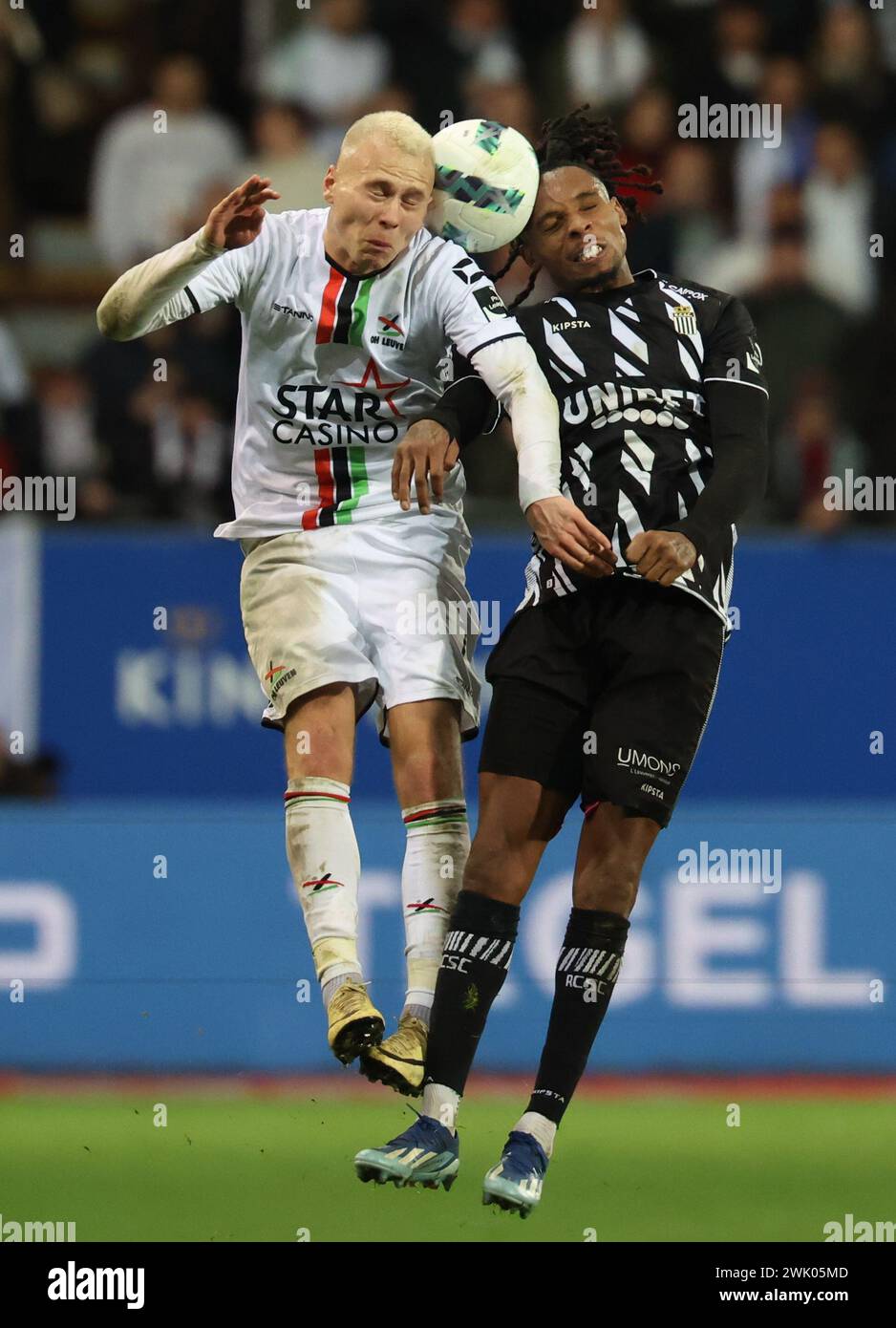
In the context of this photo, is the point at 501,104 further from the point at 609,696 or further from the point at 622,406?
the point at 609,696

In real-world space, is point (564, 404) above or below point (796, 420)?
below

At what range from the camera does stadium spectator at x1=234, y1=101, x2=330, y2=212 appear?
9.73m

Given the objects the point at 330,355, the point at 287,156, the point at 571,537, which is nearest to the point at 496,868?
the point at 571,537

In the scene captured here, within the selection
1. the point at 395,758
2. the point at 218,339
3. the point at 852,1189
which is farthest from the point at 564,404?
the point at 218,339

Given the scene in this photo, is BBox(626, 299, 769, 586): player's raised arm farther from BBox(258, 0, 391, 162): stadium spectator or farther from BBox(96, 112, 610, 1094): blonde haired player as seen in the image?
BBox(258, 0, 391, 162): stadium spectator

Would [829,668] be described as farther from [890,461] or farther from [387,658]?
[387,658]

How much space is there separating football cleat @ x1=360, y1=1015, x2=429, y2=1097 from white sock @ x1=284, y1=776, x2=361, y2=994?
8.5 inches

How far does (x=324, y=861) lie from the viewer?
531 cm

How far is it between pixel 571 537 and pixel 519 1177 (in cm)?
147

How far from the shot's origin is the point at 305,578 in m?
5.49

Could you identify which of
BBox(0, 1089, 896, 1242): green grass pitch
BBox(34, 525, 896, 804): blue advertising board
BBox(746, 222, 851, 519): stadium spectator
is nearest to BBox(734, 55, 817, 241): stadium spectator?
BBox(746, 222, 851, 519): stadium spectator

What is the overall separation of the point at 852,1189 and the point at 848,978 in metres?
1.70

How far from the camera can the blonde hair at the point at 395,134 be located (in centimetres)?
534

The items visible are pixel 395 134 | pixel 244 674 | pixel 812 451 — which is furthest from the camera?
pixel 812 451
